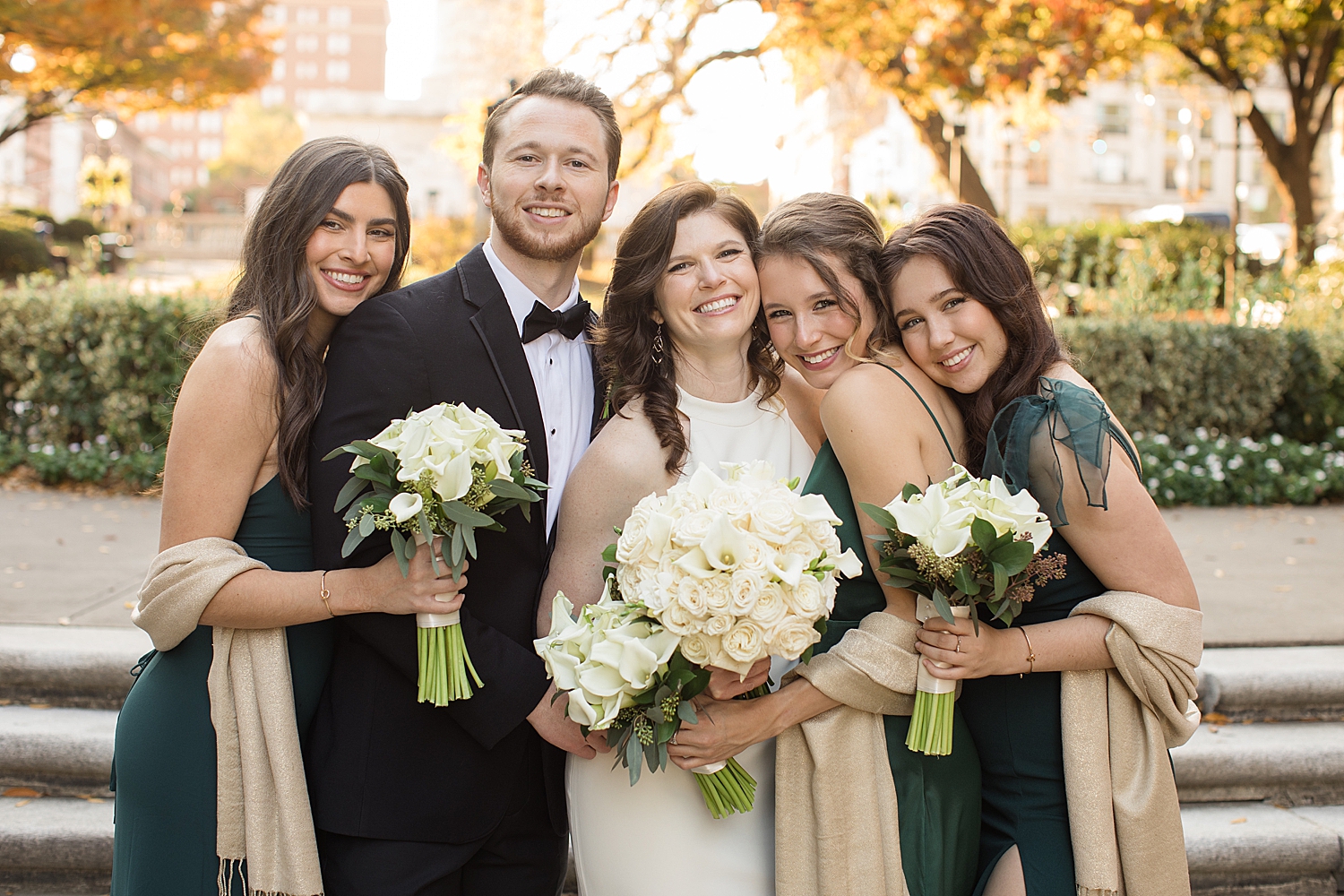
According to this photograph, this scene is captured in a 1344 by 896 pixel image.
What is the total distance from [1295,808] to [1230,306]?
7273mm

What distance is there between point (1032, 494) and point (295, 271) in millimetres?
2064

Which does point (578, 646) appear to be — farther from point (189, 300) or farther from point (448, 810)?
point (189, 300)

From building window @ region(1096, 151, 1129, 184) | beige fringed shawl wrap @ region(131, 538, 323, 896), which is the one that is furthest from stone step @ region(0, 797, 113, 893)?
building window @ region(1096, 151, 1129, 184)

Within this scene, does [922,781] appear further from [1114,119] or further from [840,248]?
[1114,119]

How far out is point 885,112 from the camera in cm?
5484

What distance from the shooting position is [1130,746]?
8.30ft

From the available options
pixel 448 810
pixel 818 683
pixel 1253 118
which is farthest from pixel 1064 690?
pixel 1253 118

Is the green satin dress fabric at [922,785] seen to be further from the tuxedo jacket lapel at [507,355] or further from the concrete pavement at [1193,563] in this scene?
the concrete pavement at [1193,563]

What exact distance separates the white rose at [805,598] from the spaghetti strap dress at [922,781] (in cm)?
40

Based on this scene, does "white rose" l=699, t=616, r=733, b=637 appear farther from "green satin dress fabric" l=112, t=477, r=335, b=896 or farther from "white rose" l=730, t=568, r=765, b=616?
"green satin dress fabric" l=112, t=477, r=335, b=896

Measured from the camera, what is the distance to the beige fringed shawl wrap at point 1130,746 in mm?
2465

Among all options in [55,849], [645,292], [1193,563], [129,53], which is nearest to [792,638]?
[645,292]

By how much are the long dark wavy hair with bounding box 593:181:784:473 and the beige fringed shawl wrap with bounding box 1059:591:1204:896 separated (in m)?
1.22

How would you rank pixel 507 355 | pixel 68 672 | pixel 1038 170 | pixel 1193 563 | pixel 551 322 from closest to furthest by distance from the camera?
1. pixel 507 355
2. pixel 551 322
3. pixel 68 672
4. pixel 1193 563
5. pixel 1038 170
